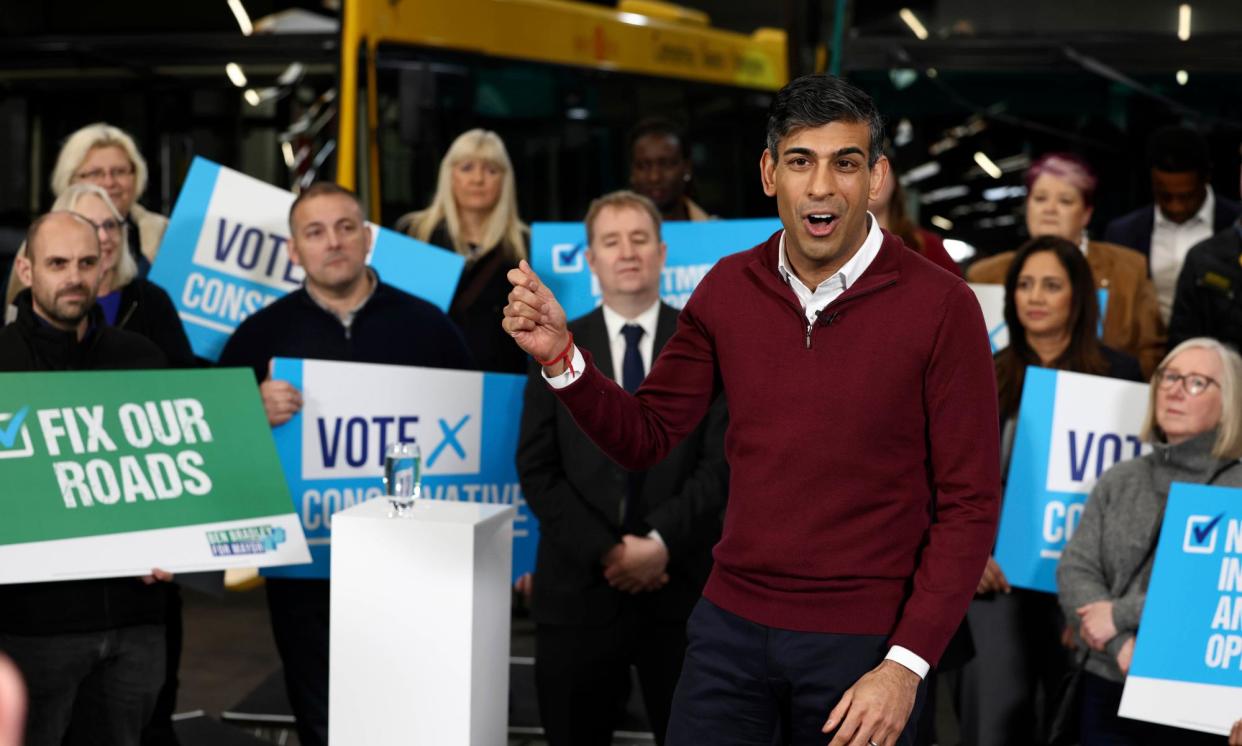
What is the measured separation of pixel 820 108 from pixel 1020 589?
8.84ft

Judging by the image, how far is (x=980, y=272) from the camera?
6.32 m

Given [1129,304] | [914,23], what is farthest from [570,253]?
[914,23]

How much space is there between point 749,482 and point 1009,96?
18.8ft

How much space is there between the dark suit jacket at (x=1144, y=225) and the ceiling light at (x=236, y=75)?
16.5 ft

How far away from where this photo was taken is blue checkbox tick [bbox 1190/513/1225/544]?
4.32m

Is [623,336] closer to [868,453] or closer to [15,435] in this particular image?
[15,435]

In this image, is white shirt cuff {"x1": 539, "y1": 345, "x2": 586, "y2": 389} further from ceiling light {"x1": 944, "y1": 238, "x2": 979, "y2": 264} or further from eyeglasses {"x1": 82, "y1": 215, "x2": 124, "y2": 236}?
ceiling light {"x1": 944, "y1": 238, "x2": 979, "y2": 264}

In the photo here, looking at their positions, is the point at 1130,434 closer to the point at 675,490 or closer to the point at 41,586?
the point at 675,490

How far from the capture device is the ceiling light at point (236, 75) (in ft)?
30.0

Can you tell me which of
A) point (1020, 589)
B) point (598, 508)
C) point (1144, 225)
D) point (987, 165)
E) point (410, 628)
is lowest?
point (1020, 589)

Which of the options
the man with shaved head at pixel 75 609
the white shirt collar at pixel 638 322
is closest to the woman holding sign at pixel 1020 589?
the white shirt collar at pixel 638 322

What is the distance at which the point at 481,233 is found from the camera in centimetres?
651

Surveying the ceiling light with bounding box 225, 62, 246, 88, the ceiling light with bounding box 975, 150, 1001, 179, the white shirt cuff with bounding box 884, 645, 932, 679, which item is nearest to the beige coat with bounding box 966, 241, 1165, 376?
the ceiling light with bounding box 975, 150, 1001, 179

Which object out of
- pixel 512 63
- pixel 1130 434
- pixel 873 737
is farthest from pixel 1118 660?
pixel 512 63
